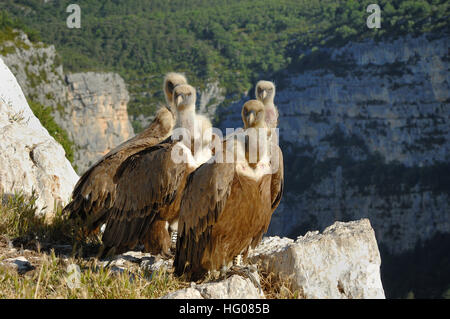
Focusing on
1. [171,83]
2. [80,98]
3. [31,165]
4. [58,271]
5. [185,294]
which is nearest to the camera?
[185,294]

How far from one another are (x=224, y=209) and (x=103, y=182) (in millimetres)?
2127

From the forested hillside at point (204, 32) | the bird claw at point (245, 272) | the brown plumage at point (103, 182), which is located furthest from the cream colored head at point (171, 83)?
the forested hillside at point (204, 32)

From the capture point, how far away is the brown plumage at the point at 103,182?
6.27 m

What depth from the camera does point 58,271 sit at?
4.84 metres

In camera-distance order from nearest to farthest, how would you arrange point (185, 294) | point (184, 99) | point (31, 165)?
point (185, 294) < point (184, 99) < point (31, 165)

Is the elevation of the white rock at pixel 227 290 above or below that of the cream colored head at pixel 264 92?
below

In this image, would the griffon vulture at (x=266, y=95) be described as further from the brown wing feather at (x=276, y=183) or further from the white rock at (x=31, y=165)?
the white rock at (x=31, y=165)

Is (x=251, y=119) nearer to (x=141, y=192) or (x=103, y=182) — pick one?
(x=141, y=192)

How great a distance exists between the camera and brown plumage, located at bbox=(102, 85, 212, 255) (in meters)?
5.39

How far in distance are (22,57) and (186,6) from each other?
138 ft

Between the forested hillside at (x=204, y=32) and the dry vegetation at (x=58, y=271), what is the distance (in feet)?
161

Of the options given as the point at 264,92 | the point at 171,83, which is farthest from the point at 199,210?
the point at 264,92

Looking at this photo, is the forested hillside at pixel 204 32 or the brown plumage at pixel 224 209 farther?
the forested hillside at pixel 204 32

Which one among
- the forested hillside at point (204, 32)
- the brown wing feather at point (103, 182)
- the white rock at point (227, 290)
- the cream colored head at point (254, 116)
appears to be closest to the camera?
the white rock at point (227, 290)
